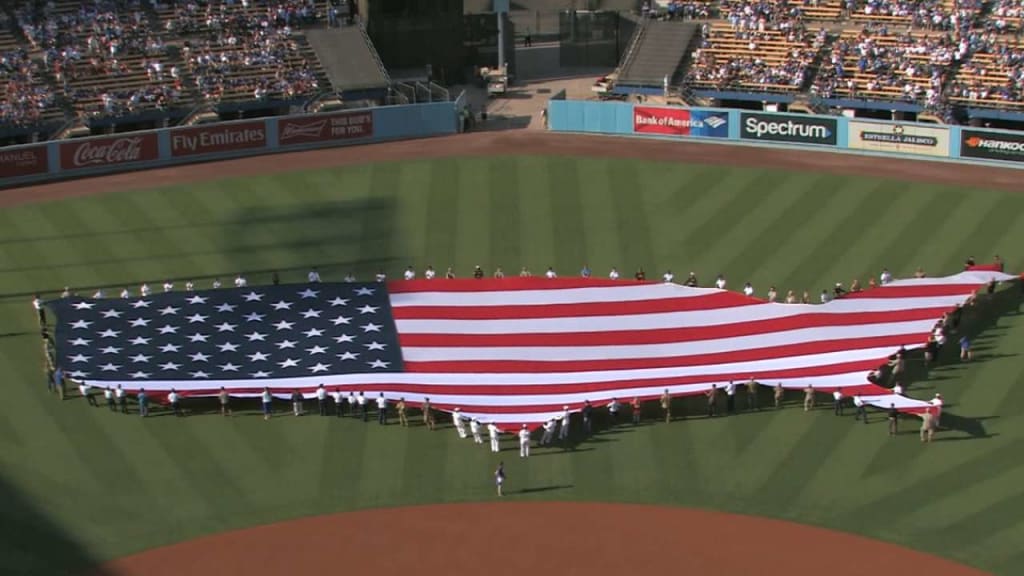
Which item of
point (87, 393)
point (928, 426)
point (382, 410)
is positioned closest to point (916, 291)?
point (928, 426)

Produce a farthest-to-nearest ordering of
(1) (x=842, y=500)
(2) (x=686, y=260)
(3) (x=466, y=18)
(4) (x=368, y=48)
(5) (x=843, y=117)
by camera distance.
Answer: (3) (x=466, y=18), (4) (x=368, y=48), (5) (x=843, y=117), (2) (x=686, y=260), (1) (x=842, y=500)

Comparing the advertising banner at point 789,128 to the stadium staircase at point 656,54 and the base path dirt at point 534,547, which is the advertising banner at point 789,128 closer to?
the stadium staircase at point 656,54

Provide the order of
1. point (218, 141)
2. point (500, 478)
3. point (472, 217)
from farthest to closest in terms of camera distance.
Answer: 1. point (218, 141)
2. point (472, 217)
3. point (500, 478)

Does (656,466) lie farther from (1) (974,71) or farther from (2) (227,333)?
(1) (974,71)

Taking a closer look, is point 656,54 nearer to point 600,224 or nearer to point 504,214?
point 504,214

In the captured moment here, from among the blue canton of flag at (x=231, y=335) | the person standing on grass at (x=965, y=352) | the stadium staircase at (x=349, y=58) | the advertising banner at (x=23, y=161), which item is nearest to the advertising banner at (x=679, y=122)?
the stadium staircase at (x=349, y=58)

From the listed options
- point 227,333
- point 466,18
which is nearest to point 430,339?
point 227,333

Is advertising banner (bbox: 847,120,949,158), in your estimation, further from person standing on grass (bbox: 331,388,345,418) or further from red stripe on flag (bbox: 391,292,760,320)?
person standing on grass (bbox: 331,388,345,418)
